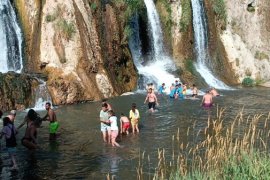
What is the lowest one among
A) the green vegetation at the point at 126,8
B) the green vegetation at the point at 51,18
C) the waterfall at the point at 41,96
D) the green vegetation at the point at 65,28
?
the waterfall at the point at 41,96

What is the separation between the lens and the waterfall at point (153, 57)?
3872 cm

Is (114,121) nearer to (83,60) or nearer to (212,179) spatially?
(212,179)

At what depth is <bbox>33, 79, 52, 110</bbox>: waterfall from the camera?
89.0 feet

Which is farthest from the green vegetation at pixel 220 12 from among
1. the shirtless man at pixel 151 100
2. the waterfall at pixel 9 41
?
the shirtless man at pixel 151 100

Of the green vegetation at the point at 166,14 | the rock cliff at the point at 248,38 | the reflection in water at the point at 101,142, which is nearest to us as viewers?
the reflection in water at the point at 101,142

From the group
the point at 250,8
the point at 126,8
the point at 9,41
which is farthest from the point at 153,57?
the point at 9,41

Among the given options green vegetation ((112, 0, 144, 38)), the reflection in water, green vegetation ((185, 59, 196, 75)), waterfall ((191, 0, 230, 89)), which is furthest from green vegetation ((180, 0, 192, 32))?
the reflection in water

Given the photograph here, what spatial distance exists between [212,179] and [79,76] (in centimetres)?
2092

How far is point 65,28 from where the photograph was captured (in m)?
30.6

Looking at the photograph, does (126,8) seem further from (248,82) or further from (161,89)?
(248,82)

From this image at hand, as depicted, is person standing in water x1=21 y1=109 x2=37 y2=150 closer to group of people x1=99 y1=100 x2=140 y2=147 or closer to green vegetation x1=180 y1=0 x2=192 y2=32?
group of people x1=99 y1=100 x2=140 y2=147

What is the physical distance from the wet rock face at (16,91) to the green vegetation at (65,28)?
15.2 feet

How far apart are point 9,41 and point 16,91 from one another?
217 inches

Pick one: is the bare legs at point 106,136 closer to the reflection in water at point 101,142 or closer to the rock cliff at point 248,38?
the reflection in water at point 101,142
